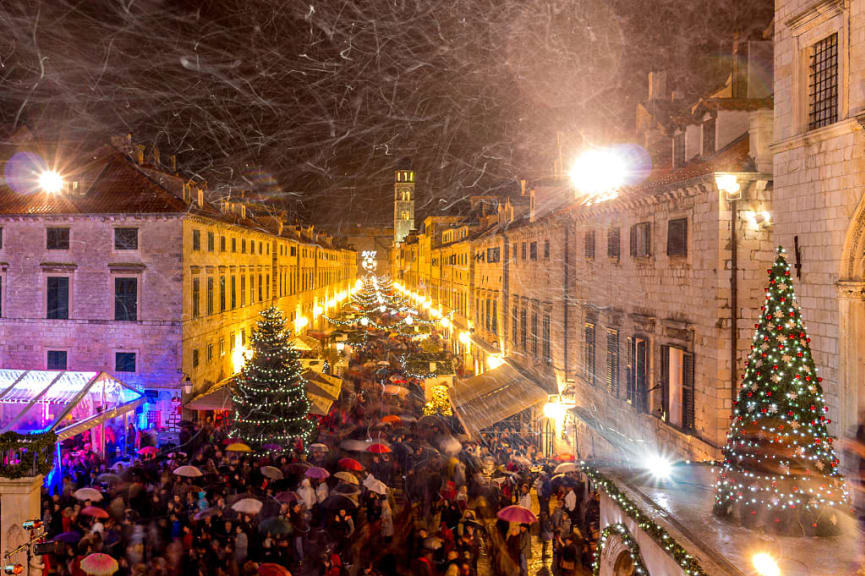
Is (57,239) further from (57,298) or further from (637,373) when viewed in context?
(637,373)

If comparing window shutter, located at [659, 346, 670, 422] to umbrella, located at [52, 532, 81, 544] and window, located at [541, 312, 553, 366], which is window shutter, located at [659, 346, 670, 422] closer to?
window, located at [541, 312, 553, 366]

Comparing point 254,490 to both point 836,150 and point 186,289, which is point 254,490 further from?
point 836,150

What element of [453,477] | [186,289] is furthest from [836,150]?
[186,289]

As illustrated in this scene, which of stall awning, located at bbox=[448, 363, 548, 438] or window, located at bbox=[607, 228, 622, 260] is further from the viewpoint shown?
stall awning, located at bbox=[448, 363, 548, 438]

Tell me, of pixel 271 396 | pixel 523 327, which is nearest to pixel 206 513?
pixel 271 396

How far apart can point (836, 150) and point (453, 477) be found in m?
12.5

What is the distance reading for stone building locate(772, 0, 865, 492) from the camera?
9.18m

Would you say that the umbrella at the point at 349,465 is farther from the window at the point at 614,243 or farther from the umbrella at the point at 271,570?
the window at the point at 614,243

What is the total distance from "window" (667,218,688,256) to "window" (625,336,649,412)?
2.50 metres

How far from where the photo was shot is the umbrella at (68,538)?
13.0 m

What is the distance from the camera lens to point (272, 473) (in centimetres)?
1745

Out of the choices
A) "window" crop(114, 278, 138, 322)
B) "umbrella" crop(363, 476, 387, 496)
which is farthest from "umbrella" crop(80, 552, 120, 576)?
"window" crop(114, 278, 138, 322)

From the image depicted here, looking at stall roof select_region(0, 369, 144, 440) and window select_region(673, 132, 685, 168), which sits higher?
window select_region(673, 132, 685, 168)

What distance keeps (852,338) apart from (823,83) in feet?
13.5
